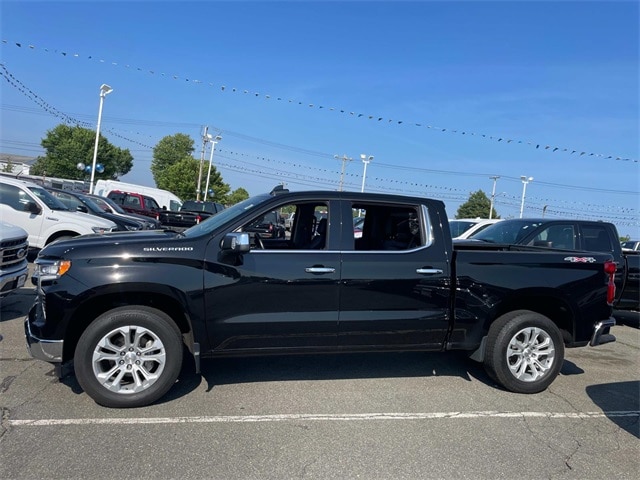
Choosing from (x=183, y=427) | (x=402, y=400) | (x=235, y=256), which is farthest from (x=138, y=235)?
(x=402, y=400)

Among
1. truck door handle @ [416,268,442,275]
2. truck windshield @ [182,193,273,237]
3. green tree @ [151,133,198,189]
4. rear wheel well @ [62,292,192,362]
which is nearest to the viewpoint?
rear wheel well @ [62,292,192,362]

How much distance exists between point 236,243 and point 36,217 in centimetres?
806

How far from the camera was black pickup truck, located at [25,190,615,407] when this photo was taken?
4016 mm

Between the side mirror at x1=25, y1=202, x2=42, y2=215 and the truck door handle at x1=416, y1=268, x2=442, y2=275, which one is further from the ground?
the side mirror at x1=25, y1=202, x2=42, y2=215

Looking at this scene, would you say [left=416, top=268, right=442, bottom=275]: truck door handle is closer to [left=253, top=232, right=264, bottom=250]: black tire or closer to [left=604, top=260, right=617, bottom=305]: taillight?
[left=253, top=232, right=264, bottom=250]: black tire

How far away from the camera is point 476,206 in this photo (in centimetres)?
6281

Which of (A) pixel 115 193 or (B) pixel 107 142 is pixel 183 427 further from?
(B) pixel 107 142

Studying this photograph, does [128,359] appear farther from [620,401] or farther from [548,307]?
[620,401]

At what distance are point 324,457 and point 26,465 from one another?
1941mm

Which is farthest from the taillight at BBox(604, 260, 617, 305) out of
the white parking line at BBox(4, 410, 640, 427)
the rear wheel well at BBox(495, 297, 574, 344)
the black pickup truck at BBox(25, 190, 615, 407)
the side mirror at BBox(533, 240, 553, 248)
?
the side mirror at BBox(533, 240, 553, 248)

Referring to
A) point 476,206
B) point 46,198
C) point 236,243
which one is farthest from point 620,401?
point 476,206

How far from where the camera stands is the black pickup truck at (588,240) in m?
8.06

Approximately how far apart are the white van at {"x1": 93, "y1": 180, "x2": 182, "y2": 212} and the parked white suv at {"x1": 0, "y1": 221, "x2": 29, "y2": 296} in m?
19.7

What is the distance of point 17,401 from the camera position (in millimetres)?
4066
